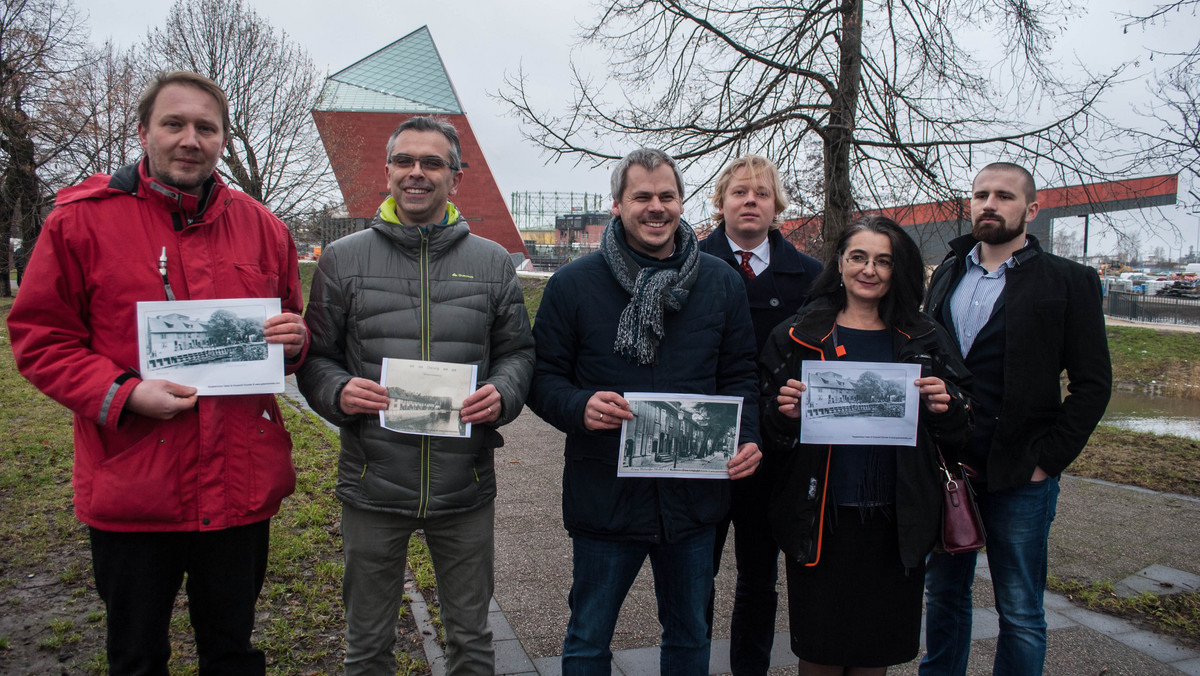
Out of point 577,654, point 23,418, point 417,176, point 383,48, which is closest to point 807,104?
point 417,176

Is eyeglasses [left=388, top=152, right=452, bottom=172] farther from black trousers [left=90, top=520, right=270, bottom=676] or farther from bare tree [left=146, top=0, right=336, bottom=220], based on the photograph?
bare tree [left=146, top=0, right=336, bottom=220]

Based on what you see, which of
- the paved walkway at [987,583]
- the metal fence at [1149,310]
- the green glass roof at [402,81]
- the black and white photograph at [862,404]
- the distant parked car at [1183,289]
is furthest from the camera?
the green glass roof at [402,81]

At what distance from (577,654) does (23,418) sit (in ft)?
27.0

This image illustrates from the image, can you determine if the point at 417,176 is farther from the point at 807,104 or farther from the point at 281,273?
the point at 807,104

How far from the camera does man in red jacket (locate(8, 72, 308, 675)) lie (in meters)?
2.07

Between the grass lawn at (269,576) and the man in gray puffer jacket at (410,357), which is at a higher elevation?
the man in gray puffer jacket at (410,357)

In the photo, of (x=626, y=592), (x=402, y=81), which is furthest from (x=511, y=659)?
(x=402, y=81)

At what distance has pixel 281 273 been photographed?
250cm

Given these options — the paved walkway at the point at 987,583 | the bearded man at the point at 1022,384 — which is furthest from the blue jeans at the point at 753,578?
the bearded man at the point at 1022,384

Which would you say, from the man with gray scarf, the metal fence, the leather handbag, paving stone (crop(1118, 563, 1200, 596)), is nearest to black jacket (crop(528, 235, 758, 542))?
the man with gray scarf

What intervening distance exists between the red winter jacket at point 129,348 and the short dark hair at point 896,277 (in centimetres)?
207

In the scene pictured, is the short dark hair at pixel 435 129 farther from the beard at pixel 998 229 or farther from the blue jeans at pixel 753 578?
the beard at pixel 998 229

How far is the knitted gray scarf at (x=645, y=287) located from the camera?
2445mm

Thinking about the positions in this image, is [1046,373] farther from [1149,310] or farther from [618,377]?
[1149,310]
